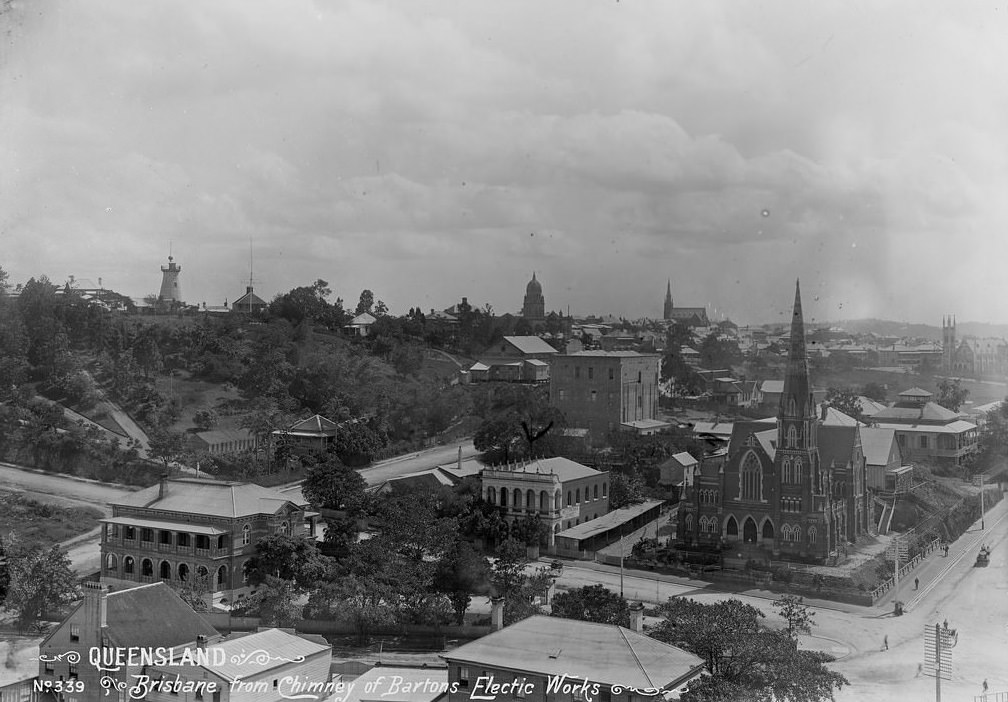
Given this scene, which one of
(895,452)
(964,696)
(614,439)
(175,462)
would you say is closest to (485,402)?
(614,439)

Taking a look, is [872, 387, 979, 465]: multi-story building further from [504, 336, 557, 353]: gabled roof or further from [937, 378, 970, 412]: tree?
[504, 336, 557, 353]: gabled roof

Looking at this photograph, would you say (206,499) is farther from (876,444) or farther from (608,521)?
(876,444)

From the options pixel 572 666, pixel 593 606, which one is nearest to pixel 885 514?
pixel 593 606

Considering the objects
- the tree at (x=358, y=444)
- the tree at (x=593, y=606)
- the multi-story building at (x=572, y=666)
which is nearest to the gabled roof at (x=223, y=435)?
the tree at (x=358, y=444)

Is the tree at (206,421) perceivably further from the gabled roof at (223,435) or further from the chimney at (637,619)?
the chimney at (637,619)

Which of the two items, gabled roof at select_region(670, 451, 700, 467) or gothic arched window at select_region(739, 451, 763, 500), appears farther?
gabled roof at select_region(670, 451, 700, 467)

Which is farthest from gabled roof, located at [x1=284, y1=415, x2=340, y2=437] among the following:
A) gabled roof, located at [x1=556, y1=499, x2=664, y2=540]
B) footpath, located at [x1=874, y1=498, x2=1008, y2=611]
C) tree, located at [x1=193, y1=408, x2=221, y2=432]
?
footpath, located at [x1=874, y1=498, x2=1008, y2=611]
